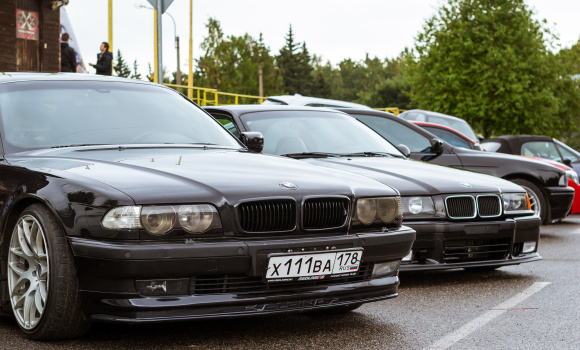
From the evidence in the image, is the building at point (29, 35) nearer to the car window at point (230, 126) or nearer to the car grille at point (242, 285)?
the car window at point (230, 126)

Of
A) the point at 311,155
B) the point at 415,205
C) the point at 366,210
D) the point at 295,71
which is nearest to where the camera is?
the point at 366,210

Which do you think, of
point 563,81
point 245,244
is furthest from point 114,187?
point 563,81

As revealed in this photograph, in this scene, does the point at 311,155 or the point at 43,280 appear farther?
the point at 311,155

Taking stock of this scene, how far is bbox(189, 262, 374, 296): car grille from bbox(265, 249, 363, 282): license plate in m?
0.05

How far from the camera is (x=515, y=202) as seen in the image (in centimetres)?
706

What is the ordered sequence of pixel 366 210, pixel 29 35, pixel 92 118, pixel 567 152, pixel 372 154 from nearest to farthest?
pixel 366 210, pixel 92 118, pixel 372 154, pixel 567 152, pixel 29 35

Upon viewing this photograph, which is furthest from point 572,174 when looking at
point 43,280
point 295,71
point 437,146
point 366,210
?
point 295,71

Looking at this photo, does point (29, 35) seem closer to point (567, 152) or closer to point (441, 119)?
point (441, 119)

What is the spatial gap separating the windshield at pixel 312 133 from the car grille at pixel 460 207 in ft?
3.96

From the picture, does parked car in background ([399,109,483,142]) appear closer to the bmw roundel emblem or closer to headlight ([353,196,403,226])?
headlight ([353,196,403,226])

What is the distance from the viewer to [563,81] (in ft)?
133

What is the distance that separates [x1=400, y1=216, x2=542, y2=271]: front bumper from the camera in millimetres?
6465

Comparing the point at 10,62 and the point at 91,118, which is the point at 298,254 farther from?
the point at 10,62

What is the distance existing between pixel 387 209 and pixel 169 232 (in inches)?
54.8
